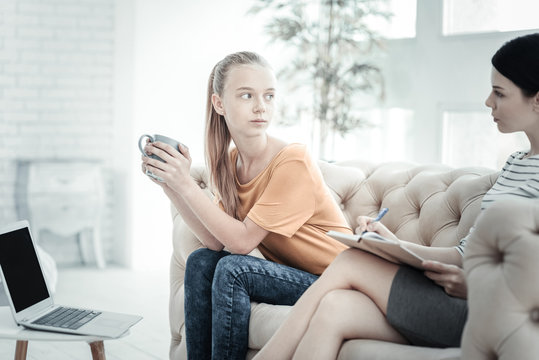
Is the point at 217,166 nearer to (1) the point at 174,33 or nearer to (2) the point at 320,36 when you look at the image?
(2) the point at 320,36

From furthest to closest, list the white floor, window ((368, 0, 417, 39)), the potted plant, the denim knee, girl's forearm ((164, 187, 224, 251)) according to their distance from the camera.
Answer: the potted plant
window ((368, 0, 417, 39))
the white floor
girl's forearm ((164, 187, 224, 251))
the denim knee

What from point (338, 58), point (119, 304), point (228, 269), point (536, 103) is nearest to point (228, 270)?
point (228, 269)

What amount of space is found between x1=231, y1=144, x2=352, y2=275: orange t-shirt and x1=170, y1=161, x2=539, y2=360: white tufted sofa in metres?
0.18

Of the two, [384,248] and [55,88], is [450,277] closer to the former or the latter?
[384,248]

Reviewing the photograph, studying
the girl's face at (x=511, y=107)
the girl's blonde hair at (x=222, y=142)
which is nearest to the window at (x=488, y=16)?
the girl's face at (x=511, y=107)

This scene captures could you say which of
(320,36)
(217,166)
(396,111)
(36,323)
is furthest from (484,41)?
(36,323)

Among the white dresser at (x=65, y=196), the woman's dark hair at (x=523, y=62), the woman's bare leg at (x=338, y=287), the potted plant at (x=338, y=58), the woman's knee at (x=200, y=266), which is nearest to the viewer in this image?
the woman's bare leg at (x=338, y=287)

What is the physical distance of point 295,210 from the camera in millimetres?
1909

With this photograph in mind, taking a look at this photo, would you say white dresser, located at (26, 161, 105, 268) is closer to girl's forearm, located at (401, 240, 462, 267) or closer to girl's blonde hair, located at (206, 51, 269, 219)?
girl's blonde hair, located at (206, 51, 269, 219)

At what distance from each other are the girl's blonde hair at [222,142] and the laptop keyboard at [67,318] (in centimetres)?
57

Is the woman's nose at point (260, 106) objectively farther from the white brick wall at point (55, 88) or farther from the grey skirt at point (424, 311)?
the white brick wall at point (55, 88)

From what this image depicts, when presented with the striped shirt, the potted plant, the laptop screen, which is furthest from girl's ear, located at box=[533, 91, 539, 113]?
the potted plant

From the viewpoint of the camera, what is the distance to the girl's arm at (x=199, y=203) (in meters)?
1.85

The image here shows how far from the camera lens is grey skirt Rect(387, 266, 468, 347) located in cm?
148
